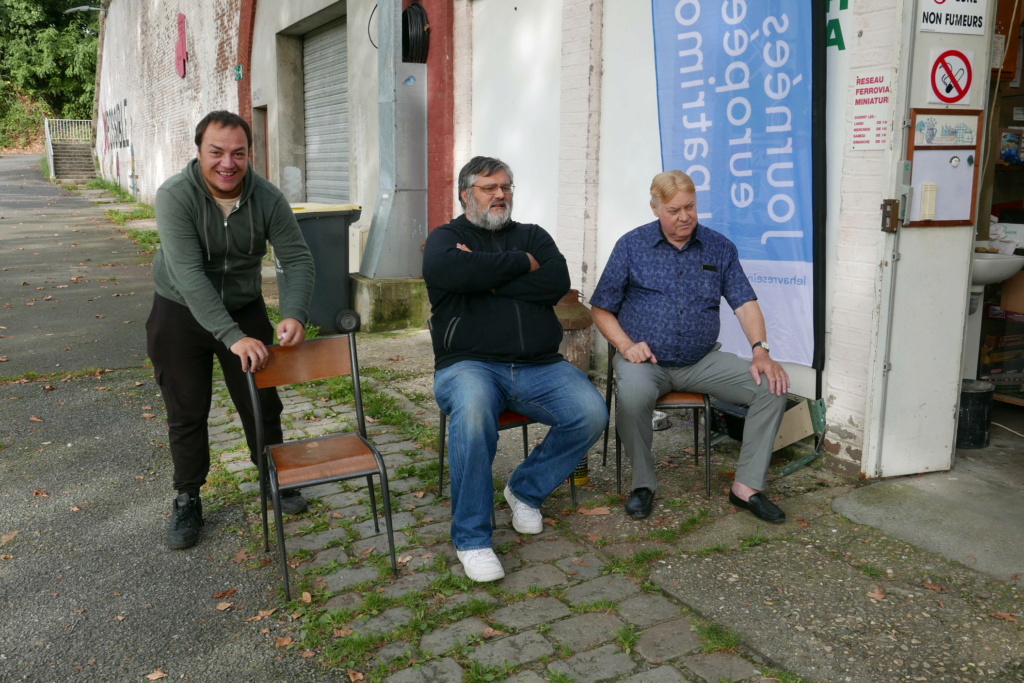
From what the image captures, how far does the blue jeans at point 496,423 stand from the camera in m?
3.71

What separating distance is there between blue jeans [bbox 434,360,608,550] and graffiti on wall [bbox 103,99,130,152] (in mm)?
30178

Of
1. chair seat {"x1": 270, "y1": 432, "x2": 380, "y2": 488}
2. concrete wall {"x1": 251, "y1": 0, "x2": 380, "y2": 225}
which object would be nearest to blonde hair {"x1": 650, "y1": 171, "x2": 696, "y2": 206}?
chair seat {"x1": 270, "y1": 432, "x2": 380, "y2": 488}

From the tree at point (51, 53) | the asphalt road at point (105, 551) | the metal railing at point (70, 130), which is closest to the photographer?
the asphalt road at point (105, 551)

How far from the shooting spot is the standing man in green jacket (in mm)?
3678

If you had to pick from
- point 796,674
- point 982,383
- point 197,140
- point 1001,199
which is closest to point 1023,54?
point 1001,199

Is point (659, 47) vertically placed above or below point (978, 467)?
above

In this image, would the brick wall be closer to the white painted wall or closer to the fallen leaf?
the fallen leaf

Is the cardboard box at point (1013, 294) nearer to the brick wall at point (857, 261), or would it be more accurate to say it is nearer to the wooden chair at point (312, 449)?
the brick wall at point (857, 261)

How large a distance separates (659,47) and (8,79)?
162 feet

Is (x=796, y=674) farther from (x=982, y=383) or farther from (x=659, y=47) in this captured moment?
(x=659, y=47)

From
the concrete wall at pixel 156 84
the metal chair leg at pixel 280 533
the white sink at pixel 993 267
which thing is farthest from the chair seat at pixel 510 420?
the concrete wall at pixel 156 84

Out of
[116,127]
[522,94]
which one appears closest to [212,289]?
[522,94]

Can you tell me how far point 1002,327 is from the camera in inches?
241

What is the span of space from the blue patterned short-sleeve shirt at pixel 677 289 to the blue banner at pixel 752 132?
27.0 inches
